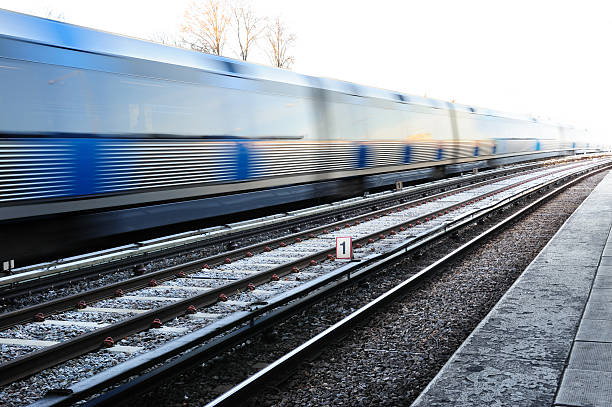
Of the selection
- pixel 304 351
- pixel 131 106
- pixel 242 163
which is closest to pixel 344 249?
pixel 304 351

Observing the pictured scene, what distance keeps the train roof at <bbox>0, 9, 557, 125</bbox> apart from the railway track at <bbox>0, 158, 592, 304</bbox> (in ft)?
10.2

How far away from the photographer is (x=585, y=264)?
8.36 m

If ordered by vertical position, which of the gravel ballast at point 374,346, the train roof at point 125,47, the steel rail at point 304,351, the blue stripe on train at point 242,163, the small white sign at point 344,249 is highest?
the train roof at point 125,47

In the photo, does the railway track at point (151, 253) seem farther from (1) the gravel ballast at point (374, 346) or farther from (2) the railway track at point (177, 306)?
(1) the gravel ballast at point (374, 346)

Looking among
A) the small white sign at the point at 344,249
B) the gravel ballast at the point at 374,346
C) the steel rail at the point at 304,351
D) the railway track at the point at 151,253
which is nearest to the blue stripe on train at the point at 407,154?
the railway track at the point at 151,253

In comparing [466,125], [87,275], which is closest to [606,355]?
[87,275]

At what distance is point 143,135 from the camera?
9680mm

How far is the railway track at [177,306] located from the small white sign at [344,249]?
215mm

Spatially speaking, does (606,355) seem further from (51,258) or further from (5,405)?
(51,258)

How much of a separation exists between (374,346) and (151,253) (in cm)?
564

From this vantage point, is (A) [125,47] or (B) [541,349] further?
(A) [125,47]

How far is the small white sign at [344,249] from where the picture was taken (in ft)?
28.3

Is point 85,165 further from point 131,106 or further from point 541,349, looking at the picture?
point 541,349

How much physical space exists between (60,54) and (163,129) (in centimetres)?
212
